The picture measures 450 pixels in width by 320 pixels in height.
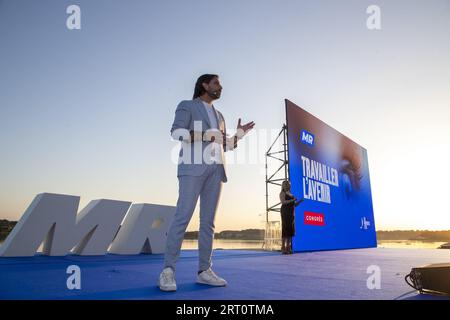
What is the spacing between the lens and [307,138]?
25.6 ft

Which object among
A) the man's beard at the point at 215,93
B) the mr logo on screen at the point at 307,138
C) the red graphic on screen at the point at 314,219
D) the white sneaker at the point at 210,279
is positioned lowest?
the white sneaker at the point at 210,279

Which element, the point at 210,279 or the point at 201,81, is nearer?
the point at 210,279

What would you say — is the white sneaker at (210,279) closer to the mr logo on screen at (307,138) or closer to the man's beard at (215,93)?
the man's beard at (215,93)

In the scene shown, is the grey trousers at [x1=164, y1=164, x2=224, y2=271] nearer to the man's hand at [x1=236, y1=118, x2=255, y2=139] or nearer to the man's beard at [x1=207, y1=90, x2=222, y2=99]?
the man's hand at [x1=236, y1=118, x2=255, y2=139]

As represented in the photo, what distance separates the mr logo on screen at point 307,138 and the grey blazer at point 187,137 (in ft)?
18.6

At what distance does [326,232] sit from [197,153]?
6658 millimetres

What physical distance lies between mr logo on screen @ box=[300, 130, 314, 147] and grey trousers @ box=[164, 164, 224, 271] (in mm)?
5742

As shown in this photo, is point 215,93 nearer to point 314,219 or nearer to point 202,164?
point 202,164

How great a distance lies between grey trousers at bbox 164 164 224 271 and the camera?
2.02 m

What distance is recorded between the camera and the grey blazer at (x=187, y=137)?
2107mm

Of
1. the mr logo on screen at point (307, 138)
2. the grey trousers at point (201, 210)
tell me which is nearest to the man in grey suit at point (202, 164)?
the grey trousers at point (201, 210)

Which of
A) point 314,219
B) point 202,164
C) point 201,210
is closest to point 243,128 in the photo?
point 202,164

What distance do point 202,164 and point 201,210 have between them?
0.34m

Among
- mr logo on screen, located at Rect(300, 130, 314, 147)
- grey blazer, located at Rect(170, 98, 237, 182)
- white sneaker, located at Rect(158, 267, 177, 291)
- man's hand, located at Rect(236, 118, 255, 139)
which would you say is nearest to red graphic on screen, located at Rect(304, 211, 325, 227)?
mr logo on screen, located at Rect(300, 130, 314, 147)
